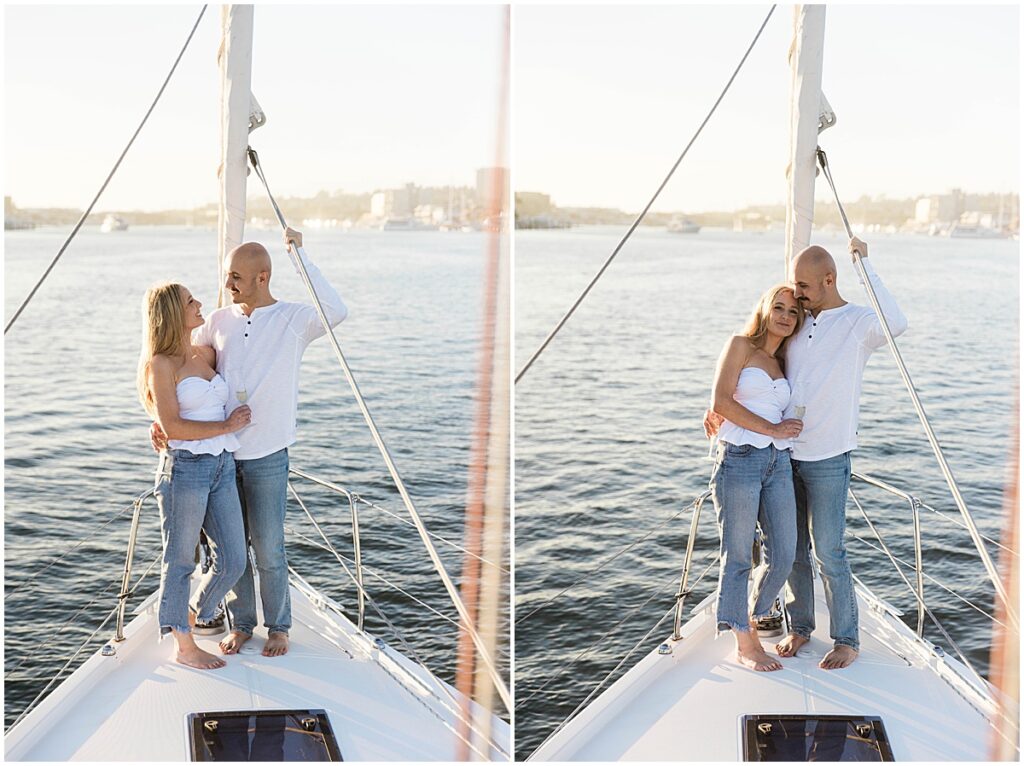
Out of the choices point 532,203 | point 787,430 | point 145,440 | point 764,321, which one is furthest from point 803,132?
point 532,203

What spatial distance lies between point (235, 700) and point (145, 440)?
9428 mm

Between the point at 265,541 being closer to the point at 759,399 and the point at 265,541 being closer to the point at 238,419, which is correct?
the point at 238,419

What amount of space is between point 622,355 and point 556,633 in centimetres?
1145

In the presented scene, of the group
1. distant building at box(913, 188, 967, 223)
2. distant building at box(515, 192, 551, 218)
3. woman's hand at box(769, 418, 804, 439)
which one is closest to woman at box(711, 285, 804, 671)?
woman's hand at box(769, 418, 804, 439)

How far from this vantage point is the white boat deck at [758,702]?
105 inches

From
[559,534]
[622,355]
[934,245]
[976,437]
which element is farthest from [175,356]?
[934,245]

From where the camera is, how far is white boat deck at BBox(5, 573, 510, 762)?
259cm

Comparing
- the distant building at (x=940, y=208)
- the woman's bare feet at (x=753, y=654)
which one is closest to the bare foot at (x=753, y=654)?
the woman's bare feet at (x=753, y=654)

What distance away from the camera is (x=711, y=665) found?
3.11 meters

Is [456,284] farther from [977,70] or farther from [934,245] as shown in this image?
[934,245]

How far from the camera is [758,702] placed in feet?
9.34

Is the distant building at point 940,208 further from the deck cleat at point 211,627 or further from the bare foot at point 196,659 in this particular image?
the bare foot at point 196,659

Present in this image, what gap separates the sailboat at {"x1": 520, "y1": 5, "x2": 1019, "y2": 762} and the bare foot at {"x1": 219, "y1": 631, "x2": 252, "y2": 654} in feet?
3.30

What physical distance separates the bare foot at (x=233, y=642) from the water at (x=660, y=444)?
5.15 ft
